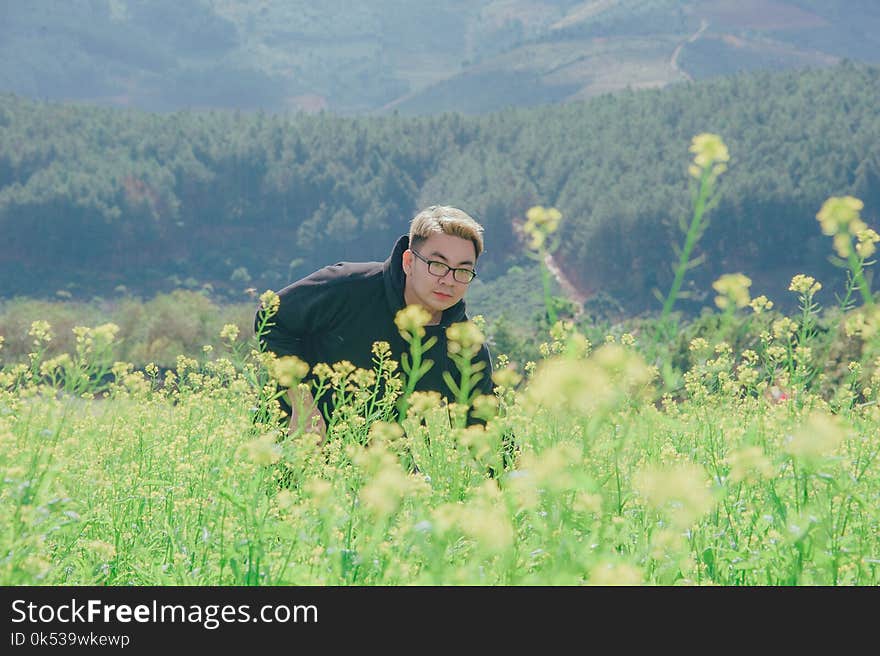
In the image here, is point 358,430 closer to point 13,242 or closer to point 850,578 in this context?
point 850,578

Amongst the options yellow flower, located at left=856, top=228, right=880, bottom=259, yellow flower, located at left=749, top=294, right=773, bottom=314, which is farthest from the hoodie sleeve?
yellow flower, located at left=856, top=228, right=880, bottom=259

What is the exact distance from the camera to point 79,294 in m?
106

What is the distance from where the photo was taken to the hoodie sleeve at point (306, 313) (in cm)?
437

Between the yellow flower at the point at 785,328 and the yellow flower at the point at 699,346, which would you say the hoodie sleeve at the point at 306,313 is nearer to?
the yellow flower at the point at 699,346

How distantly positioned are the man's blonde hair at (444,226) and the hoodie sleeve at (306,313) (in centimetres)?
56

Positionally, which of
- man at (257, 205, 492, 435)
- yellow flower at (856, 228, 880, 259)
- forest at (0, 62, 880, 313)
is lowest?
yellow flower at (856, 228, 880, 259)

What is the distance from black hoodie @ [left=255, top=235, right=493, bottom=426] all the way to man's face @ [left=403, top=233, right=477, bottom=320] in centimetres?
29

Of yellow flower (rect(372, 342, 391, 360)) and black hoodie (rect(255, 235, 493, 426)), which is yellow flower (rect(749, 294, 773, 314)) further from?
yellow flower (rect(372, 342, 391, 360))

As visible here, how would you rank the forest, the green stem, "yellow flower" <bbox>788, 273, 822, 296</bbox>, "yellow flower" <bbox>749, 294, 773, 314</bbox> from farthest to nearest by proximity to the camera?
the forest, "yellow flower" <bbox>749, 294, 773, 314</bbox>, "yellow flower" <bbox>788, 273, 822, 296</bbox>, the green stem

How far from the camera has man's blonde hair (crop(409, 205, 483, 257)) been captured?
3.92 metres

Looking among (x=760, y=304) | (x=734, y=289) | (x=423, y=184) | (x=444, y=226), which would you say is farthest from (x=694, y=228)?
(x=423, y=184)

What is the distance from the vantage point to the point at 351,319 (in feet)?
14.8

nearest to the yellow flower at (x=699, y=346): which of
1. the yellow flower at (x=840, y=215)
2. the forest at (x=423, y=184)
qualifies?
the yellow flower at (x=840, y=215)

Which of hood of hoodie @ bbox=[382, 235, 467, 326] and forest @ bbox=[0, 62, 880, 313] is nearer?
hood of hoodie @ bbox=[382, 235, 467, 326]
